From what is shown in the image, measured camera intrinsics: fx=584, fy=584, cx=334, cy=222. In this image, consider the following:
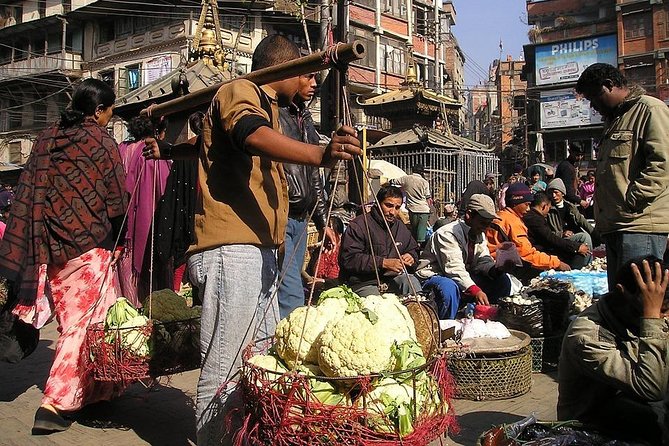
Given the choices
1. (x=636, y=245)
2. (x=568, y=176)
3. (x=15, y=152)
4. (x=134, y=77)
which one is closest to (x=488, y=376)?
(x=636, y=245)

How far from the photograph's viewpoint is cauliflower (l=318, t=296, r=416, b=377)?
190cm

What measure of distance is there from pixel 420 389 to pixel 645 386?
119 centimetres

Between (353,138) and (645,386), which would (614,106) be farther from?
(353,138)

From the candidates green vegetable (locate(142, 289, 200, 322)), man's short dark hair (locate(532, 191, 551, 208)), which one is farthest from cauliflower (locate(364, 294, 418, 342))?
man's short dark hair (locate(532, 191, 551, 208))

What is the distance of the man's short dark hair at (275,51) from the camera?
113 inches

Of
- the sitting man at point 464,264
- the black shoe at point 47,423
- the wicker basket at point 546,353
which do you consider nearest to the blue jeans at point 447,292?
the sitting man at point 464,264

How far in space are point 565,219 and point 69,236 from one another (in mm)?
6456

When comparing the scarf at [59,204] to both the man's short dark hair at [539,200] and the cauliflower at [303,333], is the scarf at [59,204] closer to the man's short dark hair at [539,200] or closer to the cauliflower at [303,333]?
the cauliflower at [303,333]

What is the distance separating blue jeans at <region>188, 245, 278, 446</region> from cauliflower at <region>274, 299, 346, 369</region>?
1.34 feet

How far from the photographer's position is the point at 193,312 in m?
3.92

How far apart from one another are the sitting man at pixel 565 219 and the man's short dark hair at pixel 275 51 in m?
5.36

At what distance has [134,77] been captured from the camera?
30.3 m

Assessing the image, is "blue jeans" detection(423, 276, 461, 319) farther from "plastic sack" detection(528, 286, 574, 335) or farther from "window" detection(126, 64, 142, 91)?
"window" detection(126, 64, 142, 91)

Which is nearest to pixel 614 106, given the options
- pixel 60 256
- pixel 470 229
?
pixel 470 229
